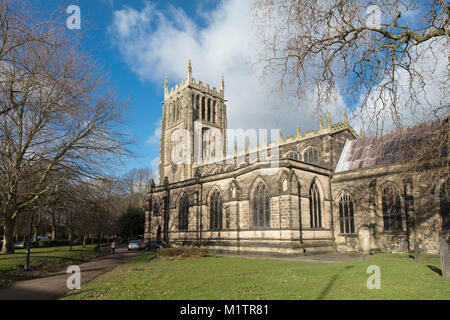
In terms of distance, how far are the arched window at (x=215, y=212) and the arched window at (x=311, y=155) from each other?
10343 millimetres

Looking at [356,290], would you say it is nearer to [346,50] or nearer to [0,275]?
[346,50]

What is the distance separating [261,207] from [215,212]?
6.25m

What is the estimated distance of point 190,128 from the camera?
174 feet

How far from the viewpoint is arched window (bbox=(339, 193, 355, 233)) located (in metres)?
25.3

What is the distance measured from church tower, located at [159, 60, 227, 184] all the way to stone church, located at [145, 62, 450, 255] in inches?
677

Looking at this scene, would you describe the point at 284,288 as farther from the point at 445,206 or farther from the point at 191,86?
the point at 191,86

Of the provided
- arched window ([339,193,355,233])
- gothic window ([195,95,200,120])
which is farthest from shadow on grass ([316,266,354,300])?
gothic window ([195,95,200,120])

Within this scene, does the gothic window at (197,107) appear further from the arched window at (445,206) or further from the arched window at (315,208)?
the arched window at (445,206)

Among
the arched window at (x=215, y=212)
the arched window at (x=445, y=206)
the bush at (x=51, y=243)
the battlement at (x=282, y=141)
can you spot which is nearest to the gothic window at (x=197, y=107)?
the battlement at (x=282, y=141)

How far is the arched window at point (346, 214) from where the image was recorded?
2533cm

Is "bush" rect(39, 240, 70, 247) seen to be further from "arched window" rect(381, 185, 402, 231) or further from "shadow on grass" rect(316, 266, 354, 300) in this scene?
"shadow on grass" rect(316, 266, 354, 300)

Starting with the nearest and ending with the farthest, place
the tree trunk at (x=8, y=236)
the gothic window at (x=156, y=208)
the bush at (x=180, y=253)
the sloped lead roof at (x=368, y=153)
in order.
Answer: the tree trunk at (x=8, y=236) < the bush at (x=180, y=253) < the sloped lead roof at (x=368, y=153) < the gothic window at (x=156, y=208)

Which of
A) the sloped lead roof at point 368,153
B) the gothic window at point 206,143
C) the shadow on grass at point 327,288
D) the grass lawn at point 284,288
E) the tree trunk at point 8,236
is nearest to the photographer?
the shadow on grass at point 327,288
